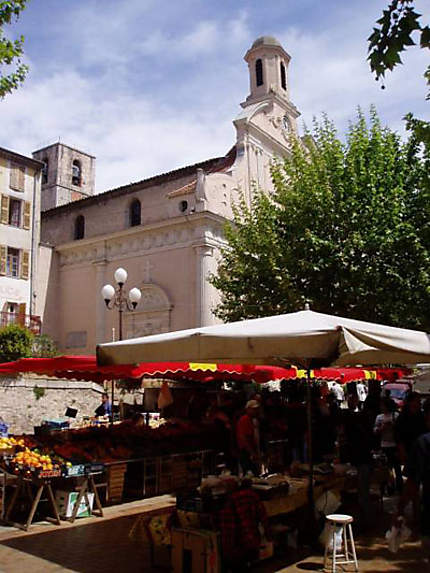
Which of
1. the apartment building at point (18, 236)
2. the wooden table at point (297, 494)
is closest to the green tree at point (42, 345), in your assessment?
the apartment building at point (18, 236)

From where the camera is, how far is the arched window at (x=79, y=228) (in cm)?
3391

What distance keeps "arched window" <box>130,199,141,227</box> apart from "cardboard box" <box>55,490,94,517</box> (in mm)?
23358

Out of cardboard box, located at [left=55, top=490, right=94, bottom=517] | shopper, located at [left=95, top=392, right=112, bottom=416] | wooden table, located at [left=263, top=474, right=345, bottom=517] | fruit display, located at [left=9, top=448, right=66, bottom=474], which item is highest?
shopper, located at [left=95, top=392, right=112, bottom=416]

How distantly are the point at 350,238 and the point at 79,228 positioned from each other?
22.1 meters

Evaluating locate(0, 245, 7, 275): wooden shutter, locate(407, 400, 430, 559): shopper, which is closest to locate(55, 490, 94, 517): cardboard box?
locate(407, 400, 430, 559): shopper

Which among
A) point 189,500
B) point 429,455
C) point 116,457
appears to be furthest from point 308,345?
point 116,457

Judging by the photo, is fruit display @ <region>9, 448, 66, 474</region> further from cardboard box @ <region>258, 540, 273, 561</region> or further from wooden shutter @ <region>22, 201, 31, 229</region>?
wooden shutter @ <region>22, 201, 31, 229</region>

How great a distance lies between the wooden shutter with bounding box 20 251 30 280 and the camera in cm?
2784

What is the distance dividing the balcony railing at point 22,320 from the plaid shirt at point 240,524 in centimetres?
2220

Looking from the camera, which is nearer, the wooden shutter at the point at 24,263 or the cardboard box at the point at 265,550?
the cardboard box at the point at 265,550

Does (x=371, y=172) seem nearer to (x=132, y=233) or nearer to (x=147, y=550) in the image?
(x=147, y=550)

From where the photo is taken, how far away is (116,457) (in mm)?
9789

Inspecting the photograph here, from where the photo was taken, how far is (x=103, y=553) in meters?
6.81

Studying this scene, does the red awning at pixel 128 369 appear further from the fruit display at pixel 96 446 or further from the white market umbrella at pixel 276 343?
the white market umbrella at pixel 276 343
